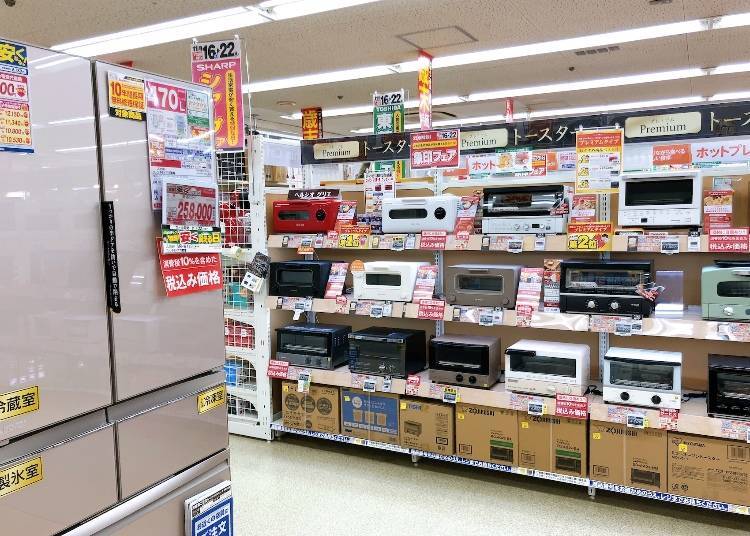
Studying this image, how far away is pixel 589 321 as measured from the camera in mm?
3215

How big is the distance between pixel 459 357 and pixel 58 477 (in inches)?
96.7

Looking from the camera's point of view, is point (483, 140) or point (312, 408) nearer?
point (483, 140)

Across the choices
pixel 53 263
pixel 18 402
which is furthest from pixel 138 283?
pixel 18 402

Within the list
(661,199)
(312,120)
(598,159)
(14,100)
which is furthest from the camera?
(312,120)

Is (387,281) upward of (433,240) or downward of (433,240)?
downward

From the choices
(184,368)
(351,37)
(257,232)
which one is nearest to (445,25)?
(351,37)

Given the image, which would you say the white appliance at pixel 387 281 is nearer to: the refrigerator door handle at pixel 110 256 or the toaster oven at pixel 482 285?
the toaster oven at pixel 482 285

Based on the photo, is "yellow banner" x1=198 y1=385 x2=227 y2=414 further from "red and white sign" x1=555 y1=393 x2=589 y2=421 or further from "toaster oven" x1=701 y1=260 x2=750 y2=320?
"toaster oven" x1=701 y1=260 x2=750 y2=320

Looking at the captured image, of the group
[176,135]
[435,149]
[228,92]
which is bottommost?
[176,135]

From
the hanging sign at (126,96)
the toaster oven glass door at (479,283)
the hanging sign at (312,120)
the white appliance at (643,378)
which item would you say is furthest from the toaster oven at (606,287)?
the hanging sign at (312,120)

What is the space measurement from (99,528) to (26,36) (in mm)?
6807

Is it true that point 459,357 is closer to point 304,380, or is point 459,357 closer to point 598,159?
point 304,380

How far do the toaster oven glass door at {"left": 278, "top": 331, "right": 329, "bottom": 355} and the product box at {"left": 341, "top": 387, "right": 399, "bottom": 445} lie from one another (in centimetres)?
30

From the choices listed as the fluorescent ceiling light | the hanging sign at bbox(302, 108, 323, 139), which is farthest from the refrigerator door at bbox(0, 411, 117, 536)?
the hanging sign at bbox(302, 108, 323, 139)
